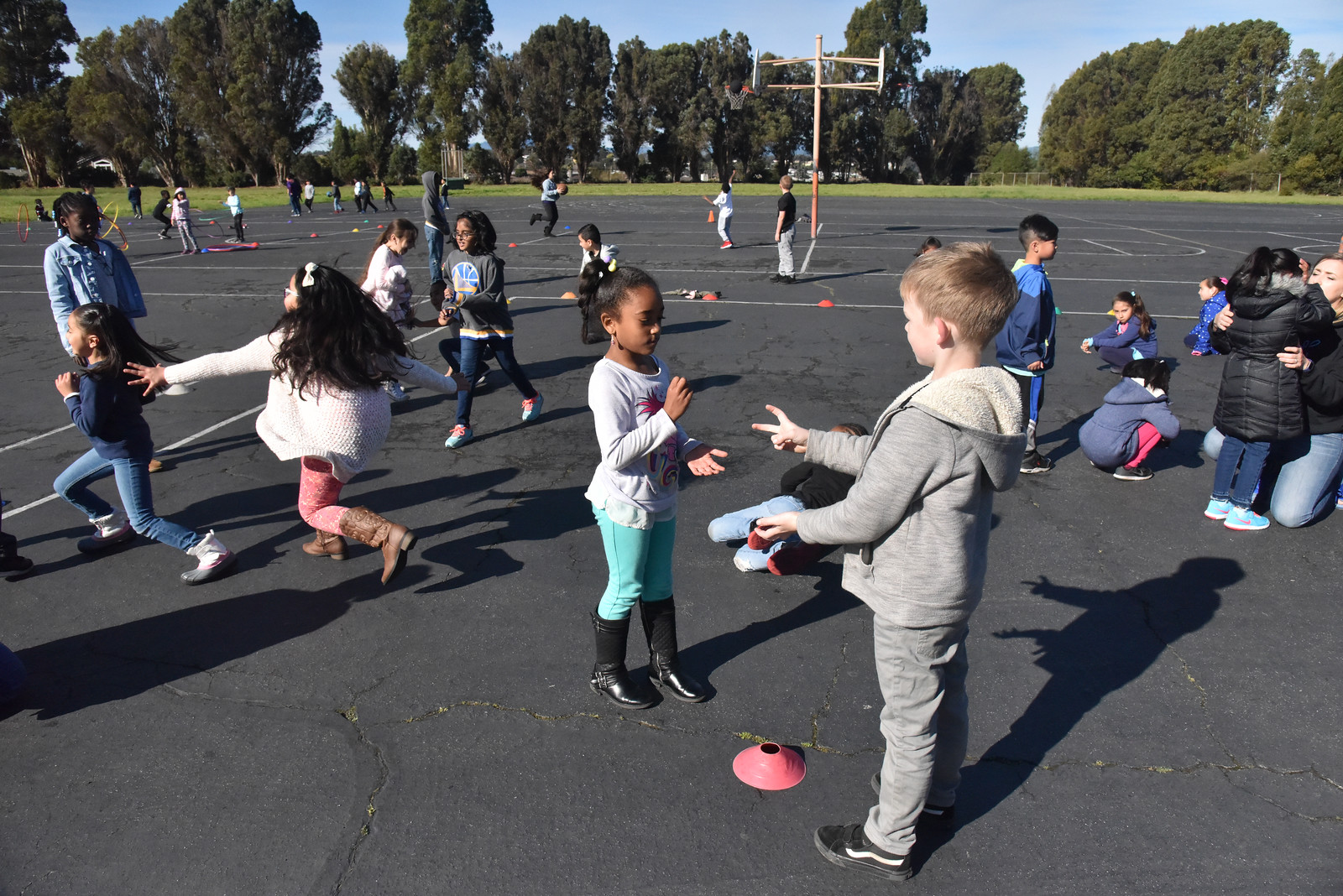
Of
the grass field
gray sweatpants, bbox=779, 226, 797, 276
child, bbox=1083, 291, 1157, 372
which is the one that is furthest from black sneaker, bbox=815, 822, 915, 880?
the grass field

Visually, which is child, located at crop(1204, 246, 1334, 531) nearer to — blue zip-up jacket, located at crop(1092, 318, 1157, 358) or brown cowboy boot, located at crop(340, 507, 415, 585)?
blue zip-up jacket, located at crop(1092, 318, 1157, 358)

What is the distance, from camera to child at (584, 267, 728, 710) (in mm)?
2928

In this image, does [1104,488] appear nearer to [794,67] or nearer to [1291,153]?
[1291,153]

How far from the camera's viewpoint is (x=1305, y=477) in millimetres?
5008

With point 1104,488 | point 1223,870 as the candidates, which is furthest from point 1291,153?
point 1223,870

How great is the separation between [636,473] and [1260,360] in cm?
412

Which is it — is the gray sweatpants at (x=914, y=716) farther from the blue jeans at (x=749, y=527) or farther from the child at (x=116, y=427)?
the child at (x=116, y=427)

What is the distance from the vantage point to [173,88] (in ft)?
202

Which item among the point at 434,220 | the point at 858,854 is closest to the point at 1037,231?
the point at 858,854

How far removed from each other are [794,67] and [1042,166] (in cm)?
2405

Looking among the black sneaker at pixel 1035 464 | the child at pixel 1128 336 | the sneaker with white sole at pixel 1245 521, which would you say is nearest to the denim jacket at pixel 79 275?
the black sneaker at pixel 1035 464

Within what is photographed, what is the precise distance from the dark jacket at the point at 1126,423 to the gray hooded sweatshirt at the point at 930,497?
424cm

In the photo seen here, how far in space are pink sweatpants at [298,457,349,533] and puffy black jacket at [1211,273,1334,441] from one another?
5.38 m

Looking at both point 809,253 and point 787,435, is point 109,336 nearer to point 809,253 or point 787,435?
point 787,435
